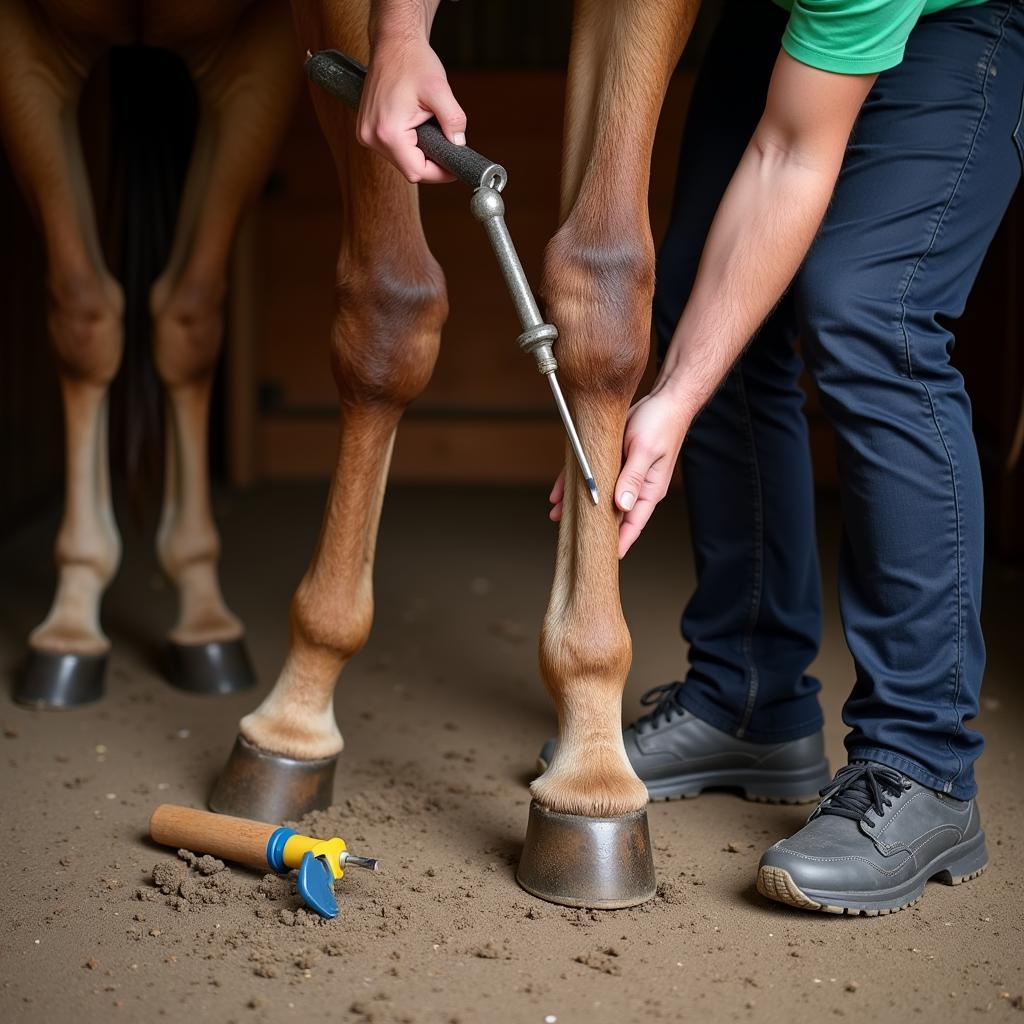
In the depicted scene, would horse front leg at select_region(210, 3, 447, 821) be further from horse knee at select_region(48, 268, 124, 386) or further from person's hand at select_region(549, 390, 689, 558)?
horse knee at select_region(48, 268, 124, 386)

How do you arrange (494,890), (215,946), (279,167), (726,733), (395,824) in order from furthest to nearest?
(279,167), (726,733), (395,824), (494,890), (215,946)

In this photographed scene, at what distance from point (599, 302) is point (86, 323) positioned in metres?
→ 0.92

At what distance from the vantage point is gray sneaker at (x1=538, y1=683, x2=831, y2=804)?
5.03ft

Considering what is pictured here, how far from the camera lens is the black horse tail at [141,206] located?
193 cm

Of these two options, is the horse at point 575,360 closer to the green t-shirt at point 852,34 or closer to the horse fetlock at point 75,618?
the green t-shirt at point 852,34

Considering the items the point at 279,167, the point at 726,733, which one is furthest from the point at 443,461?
the point at 726,733

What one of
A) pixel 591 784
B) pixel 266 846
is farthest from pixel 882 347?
pixel 266 846

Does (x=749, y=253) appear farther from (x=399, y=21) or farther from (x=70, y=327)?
(x=70, y=327)

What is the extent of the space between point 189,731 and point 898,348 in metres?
0.98

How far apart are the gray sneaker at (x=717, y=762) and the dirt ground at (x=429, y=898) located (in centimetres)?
3

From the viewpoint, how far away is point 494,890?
125cm

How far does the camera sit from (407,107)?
1.10 m

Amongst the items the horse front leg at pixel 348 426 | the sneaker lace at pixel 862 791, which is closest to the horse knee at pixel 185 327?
the horse front leg at pixel 348 426

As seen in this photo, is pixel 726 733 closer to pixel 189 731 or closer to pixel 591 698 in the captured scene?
pixel 591 698
